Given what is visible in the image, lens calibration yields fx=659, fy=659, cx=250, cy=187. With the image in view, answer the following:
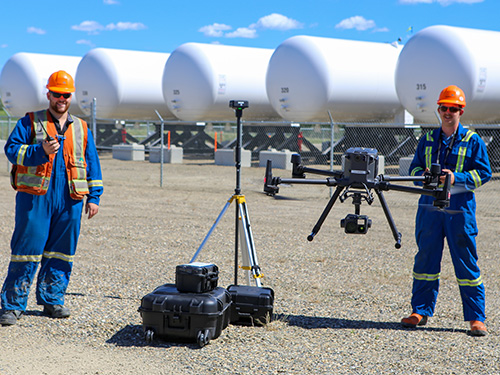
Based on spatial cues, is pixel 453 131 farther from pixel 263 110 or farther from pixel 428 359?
pixel 263 110

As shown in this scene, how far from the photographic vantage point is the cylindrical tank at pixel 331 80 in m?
19.2

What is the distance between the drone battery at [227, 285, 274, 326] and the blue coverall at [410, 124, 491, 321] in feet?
3.95

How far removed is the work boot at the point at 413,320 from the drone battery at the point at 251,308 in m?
1.08

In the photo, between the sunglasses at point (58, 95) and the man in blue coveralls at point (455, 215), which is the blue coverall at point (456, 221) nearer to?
the man in blue coveralls at point (455, 215)

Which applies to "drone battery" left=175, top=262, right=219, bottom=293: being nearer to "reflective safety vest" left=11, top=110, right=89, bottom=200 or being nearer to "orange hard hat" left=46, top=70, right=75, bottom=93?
"reflective safety vest" left=11, top=110, right=89, bottom=200

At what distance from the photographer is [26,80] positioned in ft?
90.6

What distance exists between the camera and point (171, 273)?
6.98 meters

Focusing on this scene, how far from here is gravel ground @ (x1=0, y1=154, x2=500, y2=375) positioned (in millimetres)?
4414

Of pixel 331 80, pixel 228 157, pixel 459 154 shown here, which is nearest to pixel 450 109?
pixel 459 154

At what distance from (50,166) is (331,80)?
14.9 meters

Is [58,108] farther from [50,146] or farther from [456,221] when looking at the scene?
[456,221]

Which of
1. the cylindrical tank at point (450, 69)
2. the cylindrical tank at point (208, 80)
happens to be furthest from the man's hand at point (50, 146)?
the cylindrical tank at point (208, 80)

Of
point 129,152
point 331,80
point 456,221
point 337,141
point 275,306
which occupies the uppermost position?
point 331,80

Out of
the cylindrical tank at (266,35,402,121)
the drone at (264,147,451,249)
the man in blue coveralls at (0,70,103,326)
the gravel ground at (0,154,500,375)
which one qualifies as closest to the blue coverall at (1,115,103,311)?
the man in blue coveralls at (0,70,103,326)
